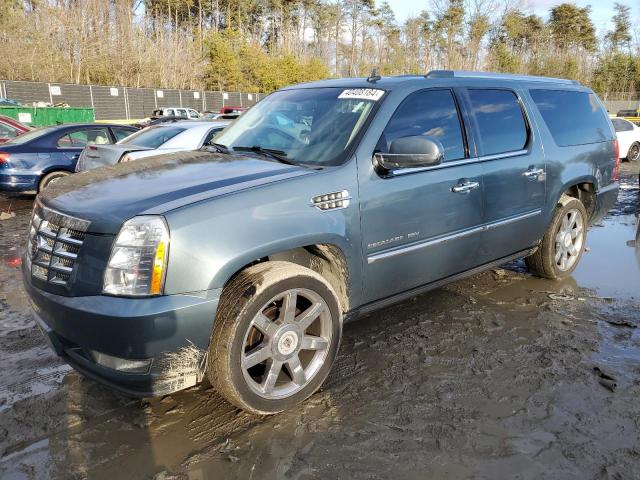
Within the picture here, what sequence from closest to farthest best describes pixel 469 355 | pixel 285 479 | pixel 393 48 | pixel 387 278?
pixel 285 479 → pixel 387 278 → pixel 469 355 → pixel 393 48

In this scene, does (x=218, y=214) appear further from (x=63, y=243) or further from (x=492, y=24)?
(x=492, y=24)

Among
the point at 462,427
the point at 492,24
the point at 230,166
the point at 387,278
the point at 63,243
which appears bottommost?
the point at 462,427

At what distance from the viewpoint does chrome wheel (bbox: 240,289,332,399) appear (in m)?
2.78

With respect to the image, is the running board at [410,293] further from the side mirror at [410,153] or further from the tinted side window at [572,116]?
the tinted side window at [572,116]

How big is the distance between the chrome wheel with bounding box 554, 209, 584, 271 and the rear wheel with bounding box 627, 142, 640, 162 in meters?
12.8

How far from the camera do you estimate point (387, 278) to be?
3.38m

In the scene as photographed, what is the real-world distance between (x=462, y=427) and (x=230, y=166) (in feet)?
6.52

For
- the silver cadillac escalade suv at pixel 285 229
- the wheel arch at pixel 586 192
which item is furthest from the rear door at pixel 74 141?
the wheel arch at pixel 586 192

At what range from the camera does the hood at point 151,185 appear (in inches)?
101

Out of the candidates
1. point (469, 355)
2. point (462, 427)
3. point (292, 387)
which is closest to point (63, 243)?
point (292, 387)

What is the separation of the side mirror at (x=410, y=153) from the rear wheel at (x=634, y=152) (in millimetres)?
15499

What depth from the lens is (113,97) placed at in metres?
34.4

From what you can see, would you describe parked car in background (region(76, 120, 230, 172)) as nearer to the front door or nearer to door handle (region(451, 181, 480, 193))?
the front door

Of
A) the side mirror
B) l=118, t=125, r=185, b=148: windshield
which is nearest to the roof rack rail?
the side mirror
